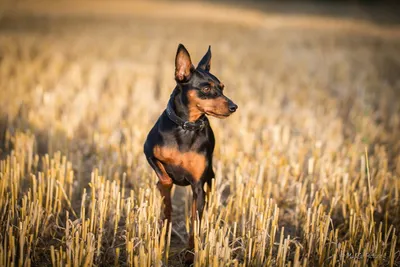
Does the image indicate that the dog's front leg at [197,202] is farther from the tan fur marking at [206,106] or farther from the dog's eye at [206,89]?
the dog's eye at [206,89]

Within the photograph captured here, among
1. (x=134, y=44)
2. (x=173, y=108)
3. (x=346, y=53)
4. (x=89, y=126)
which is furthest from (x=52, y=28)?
(x=173, y=108)

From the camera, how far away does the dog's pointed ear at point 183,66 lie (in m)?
3.70

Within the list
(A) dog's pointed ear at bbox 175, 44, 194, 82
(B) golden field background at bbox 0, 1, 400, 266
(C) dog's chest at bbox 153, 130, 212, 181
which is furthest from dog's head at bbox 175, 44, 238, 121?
(B) golden field background at bbox 0, 1, 400, 266

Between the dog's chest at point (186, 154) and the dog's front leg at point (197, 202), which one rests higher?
the dog's chest at point (186, 154)

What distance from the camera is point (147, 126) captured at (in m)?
7.05

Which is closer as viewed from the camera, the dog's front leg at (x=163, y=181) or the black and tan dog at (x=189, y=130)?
the black and tan dog at (x=189, y=130)

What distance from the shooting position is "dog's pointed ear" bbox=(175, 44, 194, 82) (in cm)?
370

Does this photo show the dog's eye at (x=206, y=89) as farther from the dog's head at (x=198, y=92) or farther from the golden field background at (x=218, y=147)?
the golden field background at (x=218, y=147)

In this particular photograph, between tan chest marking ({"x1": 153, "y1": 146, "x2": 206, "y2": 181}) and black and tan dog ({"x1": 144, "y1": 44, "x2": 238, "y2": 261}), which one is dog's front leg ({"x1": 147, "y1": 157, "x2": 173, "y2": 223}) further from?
tan chest marking ({"x1": 153, "y1": 146, "x2": 206, "y2": 181})

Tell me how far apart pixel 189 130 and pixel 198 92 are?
29 centimetres

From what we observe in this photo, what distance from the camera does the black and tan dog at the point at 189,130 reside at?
366cm

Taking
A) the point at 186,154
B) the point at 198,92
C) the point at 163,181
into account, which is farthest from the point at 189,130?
the point at 163,181

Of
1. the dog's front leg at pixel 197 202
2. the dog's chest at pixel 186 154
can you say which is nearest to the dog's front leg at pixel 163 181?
the dog's chest at pixel 186 154

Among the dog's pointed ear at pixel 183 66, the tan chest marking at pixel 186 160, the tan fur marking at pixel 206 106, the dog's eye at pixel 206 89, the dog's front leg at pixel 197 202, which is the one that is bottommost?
the dog's front leg at pixel 197 202
